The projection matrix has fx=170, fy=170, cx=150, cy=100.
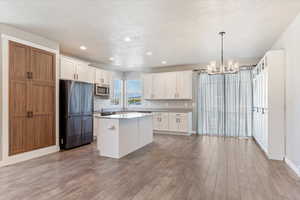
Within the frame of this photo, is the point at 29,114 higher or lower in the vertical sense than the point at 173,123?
higher

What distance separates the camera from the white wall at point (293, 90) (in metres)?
2.97

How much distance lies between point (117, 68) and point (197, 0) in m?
5.52

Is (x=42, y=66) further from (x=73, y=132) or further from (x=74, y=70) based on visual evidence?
(x=73, y=132)

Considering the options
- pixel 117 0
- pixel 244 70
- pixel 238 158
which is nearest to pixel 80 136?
pixel 117 0

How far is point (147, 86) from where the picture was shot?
24.0 ft

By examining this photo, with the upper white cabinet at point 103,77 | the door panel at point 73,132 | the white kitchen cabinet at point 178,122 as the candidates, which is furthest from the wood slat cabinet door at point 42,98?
the white kitchen cabinet at point 178,122

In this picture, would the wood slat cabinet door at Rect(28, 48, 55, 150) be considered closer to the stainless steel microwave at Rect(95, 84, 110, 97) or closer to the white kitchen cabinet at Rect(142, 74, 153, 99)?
the stainless steel microwave at Rect(95, 84, 110, 97)

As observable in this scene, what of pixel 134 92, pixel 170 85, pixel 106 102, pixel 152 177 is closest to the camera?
pixel 152 177

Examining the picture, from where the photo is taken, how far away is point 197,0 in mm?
2475

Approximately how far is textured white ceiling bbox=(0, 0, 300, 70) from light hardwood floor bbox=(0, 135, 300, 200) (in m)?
2.74

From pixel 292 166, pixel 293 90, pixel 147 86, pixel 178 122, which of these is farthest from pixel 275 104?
pixel 147 86

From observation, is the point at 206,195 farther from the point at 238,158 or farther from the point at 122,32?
the point at 122,32

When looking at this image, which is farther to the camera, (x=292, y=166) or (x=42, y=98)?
(x=42, y=98)

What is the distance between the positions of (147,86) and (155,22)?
4210 mm
